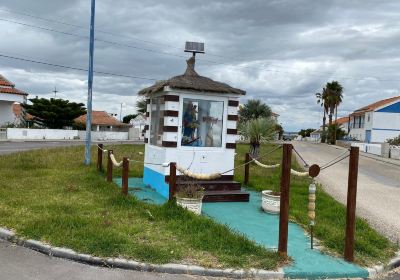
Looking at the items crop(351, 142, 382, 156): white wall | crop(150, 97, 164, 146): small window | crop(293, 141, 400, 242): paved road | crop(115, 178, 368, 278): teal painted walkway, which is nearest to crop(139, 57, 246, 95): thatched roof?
crop(150, 97, 164, 146): small window

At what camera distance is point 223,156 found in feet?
37.5

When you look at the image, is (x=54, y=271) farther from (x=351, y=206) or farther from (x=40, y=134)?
(x=40, y=134)

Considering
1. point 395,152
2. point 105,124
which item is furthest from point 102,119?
point 395,152

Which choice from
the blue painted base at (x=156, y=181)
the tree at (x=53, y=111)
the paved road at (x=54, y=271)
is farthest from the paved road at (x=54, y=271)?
the tree at (x=53, y=111)

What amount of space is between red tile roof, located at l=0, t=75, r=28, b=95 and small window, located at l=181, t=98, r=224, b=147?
41.0 m

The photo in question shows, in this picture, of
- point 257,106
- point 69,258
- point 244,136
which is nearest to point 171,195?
point 69,258

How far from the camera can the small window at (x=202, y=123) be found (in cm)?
1130

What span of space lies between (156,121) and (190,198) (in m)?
4.17

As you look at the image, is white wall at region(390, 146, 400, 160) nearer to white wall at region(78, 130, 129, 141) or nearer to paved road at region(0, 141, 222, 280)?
paved road at region(0, 141, 222, 280)

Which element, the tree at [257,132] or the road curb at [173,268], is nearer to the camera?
the road curb at [173,268]

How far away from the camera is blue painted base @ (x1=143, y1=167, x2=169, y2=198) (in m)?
10.8

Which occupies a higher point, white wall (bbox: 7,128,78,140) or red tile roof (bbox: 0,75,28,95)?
red tile roof (bbox: 0,75,28,95)

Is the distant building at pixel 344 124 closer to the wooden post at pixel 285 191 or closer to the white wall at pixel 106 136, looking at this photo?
the white wall at pixel 106 136

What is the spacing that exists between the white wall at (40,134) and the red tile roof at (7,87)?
12.9 ft
